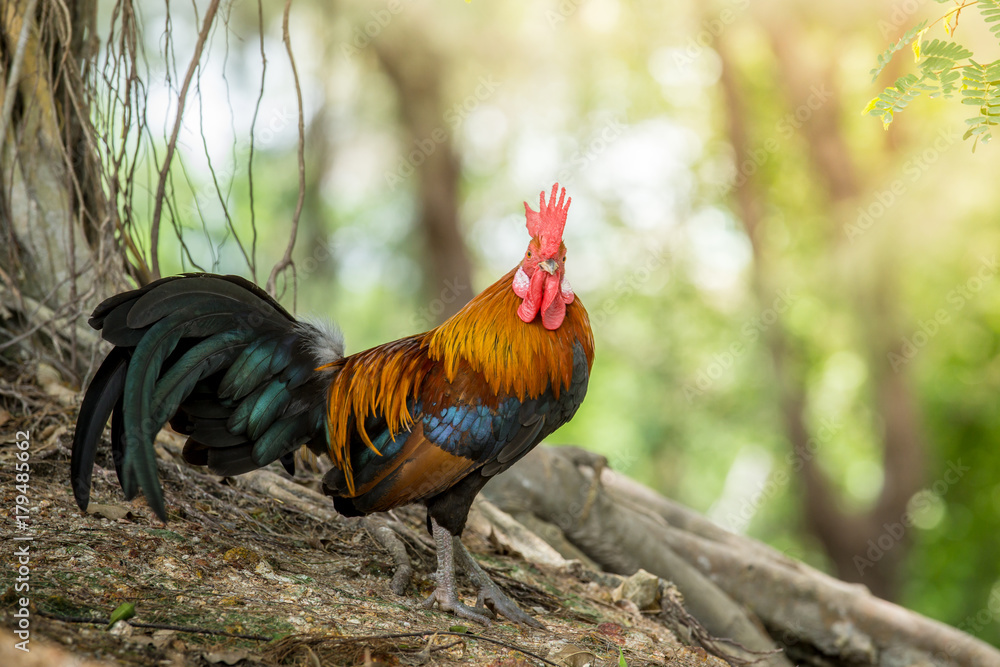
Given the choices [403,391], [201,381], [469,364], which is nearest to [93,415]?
[201,381]

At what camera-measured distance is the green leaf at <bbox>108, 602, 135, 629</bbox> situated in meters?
2.46

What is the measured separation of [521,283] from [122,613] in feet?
6.98

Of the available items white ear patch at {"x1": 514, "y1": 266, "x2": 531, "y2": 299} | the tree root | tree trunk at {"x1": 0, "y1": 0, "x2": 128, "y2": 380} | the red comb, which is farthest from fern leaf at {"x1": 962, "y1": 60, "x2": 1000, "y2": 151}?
tree trunk at {"x1": 0, "y1": 0, "x2": 128, "y2": 380}

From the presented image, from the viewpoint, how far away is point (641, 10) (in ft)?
45.7

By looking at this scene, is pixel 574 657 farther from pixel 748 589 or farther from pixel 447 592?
pixel 748 589

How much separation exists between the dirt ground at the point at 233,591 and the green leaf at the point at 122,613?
29 millimetres

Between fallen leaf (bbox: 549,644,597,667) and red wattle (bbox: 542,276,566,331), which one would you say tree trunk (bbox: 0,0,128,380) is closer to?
red wattle (bbox: 542,276,566,331)

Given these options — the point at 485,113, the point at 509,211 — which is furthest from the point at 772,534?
the point at 485,113

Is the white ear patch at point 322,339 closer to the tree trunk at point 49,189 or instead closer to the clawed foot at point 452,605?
the clawed foot at point 452,605

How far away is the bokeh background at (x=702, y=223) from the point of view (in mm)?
9438

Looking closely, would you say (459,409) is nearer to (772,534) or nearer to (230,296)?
(230,296)

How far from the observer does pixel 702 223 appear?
16.4 m

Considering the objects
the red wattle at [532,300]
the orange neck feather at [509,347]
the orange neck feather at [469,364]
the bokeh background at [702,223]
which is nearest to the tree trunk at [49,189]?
the bokeh background at [702,223]

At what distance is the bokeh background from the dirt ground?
1.86m
